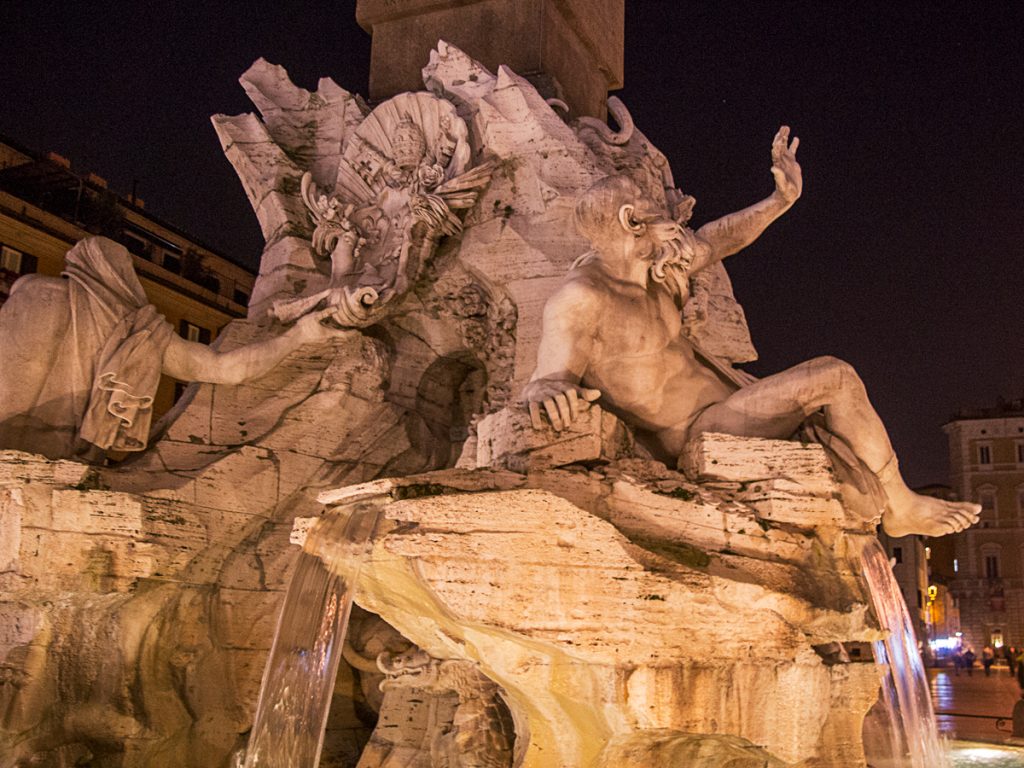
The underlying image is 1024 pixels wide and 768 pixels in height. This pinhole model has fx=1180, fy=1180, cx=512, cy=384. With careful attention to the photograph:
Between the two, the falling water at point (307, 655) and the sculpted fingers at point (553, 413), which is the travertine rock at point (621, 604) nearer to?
the falling water at point (307, 655)

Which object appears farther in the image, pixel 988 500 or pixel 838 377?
pixel 988 500

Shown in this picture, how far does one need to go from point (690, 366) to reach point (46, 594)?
3.56 meters

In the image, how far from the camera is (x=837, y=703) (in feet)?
16.7

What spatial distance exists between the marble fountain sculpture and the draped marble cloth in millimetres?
19

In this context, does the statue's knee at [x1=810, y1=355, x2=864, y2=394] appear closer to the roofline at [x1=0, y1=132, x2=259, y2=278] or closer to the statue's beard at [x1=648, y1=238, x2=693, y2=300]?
the statue's beard at [x1=648, y1=238, x2=693, y2=300]

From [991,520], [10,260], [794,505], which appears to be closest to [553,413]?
[794,505]

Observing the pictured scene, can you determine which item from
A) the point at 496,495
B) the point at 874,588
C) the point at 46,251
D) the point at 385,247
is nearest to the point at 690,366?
the point at 874,588

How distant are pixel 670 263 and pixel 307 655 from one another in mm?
2652

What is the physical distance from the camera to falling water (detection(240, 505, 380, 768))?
5.02 metres

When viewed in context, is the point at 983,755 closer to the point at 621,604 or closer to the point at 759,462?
the point at 759,462

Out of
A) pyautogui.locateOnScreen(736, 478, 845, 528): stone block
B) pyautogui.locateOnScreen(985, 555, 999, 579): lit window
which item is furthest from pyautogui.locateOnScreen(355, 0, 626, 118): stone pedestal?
pyautogui.locateOnScreen(985, 555, 999, 579): lit window

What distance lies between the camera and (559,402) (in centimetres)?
541

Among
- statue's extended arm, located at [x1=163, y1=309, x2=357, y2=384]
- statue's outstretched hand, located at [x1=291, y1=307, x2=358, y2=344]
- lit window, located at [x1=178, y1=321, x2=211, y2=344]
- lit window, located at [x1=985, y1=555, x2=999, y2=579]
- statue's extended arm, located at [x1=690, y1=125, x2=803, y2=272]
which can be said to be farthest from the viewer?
lit window, located at [x1=985, y1=555, x2=999, y2=579]

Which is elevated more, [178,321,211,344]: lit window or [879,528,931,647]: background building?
[178,321,211,344]: lit window
